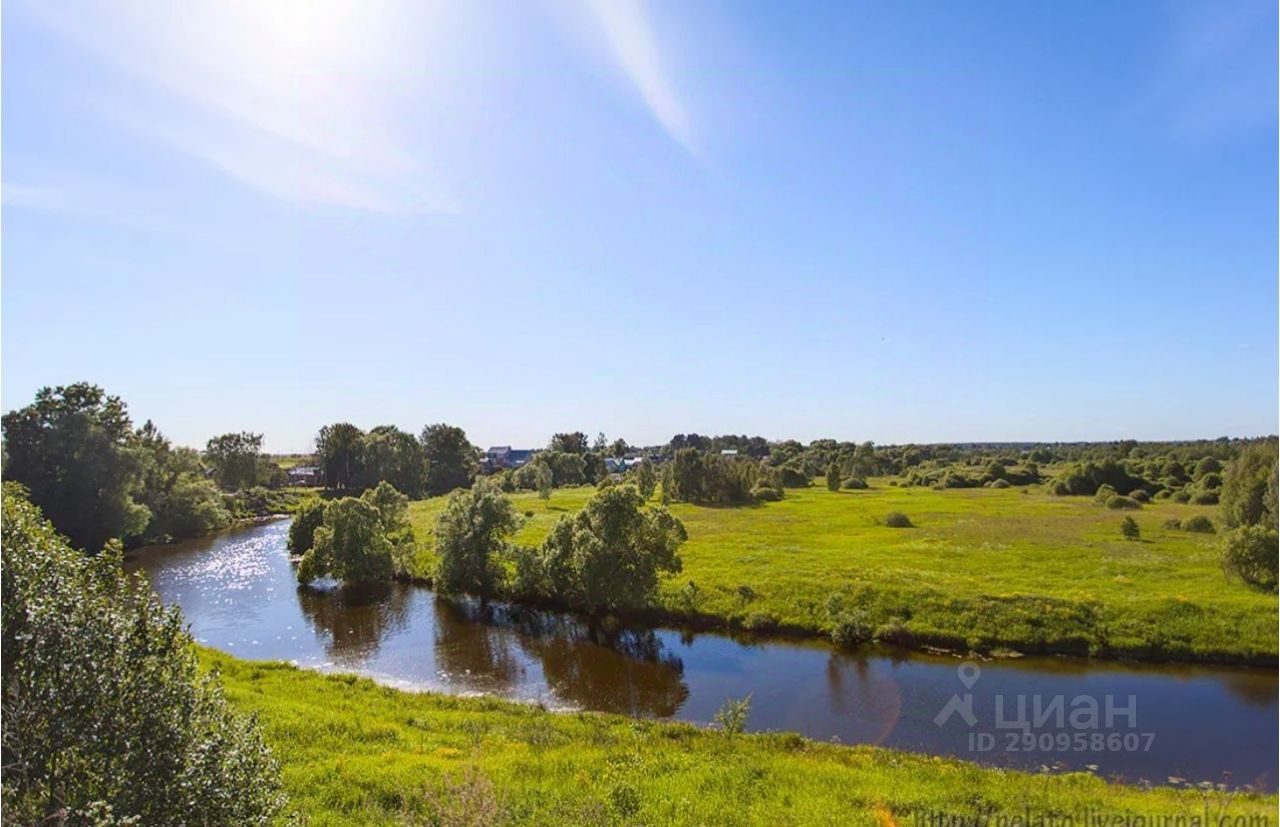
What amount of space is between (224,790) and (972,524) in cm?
6622

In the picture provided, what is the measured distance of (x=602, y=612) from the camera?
40375 mm

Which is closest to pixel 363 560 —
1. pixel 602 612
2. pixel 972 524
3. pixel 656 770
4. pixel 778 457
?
pixel 602 612

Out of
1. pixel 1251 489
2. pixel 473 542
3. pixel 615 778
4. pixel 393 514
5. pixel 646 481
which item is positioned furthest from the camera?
pixel 646 481

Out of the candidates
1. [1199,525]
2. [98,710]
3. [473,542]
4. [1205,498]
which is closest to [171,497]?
[473,542]

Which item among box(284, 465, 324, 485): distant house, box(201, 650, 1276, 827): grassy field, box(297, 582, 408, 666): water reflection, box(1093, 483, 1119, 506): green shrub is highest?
box(1093, 483, 1119, 506): green shrub

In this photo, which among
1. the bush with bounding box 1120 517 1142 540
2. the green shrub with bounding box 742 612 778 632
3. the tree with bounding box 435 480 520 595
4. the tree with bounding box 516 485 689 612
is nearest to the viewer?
the green shrub with bounding box 742 612 778 632

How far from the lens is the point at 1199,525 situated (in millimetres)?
56781

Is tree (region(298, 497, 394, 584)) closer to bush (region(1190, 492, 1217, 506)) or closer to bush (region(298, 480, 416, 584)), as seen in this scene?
bush (region(298, 480, 416, 584))

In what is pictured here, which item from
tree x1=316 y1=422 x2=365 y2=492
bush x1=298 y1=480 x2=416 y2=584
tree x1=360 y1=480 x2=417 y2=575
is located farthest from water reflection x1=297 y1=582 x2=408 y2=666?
tree x1=316 y1=422 x2=365 y2=492

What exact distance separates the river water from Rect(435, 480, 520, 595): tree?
1623mm

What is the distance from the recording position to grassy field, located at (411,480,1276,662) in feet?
107

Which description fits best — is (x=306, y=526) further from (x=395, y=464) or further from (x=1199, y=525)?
(x=1199, y=525)

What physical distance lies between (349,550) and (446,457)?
82499 mm

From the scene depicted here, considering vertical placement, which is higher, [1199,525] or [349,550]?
[1199,525]
